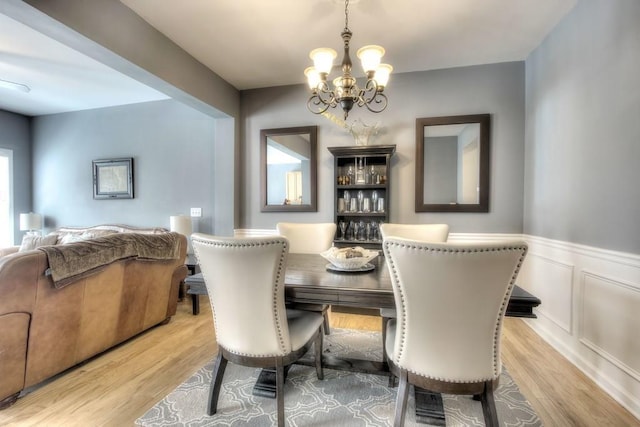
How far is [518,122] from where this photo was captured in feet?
9.91

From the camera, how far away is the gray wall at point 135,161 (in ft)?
13.1

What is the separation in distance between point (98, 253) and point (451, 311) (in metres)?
2.16

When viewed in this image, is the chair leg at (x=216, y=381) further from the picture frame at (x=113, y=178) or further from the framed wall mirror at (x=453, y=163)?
the picture frame at (x=113, y=178)

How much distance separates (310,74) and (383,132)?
1.51m

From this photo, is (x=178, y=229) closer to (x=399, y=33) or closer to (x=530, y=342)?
(x=399, y=33)

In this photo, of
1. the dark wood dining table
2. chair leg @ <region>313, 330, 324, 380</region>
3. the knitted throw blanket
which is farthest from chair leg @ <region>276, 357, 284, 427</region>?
the knitted throw blanket

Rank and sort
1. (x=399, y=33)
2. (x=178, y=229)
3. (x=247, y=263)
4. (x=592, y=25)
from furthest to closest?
(x=178, y=229), (x=399, y=33), (x=592, y=25), (x=247, y=263)

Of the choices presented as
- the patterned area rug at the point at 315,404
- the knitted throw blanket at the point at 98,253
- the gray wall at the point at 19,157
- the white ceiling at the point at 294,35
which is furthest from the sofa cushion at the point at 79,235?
the patterned area rug at the point at 315,404

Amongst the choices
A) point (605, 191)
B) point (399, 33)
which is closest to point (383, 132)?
point (399, 33)

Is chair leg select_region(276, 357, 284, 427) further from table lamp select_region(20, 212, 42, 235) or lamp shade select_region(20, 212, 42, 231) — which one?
lamp shade select_region(20, 212, 42, 231)

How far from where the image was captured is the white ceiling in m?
2.21

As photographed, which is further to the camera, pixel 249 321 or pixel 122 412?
pixel 122 412

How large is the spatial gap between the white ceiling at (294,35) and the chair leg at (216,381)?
236cm

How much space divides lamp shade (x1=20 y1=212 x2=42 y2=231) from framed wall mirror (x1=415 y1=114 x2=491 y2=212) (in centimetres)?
533
